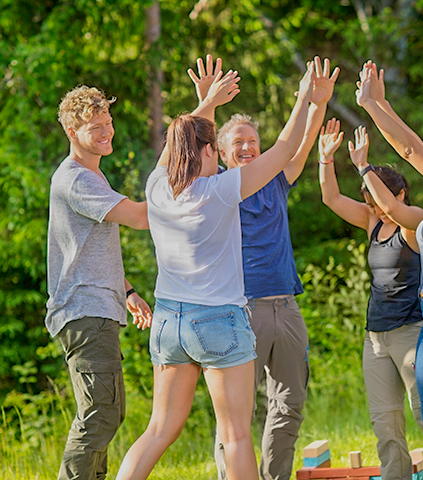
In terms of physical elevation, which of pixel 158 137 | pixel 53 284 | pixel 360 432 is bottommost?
pixel 360 432

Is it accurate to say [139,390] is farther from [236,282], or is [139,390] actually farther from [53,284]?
[236,282]

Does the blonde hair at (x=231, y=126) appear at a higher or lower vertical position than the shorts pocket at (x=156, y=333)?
higher

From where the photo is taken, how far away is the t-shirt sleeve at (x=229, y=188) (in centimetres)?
217

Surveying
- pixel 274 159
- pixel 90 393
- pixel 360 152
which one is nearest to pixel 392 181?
pixel 360 152

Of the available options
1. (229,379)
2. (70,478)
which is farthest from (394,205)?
(70,478)

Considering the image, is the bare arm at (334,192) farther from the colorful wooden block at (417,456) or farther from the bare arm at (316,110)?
the colorful wooden block at (417,456)

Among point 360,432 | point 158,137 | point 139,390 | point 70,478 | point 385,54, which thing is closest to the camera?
point 70,478

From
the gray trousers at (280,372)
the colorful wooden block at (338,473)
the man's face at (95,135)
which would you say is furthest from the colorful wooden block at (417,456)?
the man's face at (95,135)

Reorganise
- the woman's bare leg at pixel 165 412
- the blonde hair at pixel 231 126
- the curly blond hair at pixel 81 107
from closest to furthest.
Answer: the woman's bare leg at pixel 165 412, the curly blond hair at pixel 81 107, the blonde hair at pixel 231 126

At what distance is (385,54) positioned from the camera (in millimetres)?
8078

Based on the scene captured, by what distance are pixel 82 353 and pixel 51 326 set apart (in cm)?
19

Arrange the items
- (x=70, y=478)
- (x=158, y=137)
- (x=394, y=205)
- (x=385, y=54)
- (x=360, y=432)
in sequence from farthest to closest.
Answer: (x=385, y=54), (x=158, y=137), (x=360, y=432), (x=394, y=205), (x=70, y=478)

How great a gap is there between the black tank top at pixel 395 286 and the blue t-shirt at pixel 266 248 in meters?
0.38

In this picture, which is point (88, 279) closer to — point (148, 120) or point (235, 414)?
point (235, 414)
